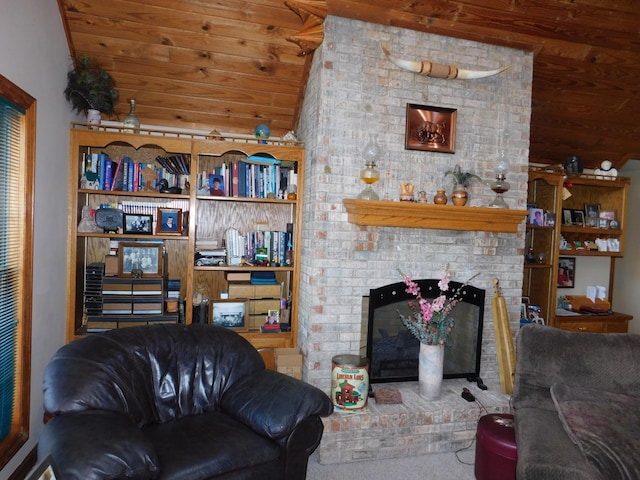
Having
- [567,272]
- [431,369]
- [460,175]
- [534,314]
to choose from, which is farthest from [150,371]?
[567,272]

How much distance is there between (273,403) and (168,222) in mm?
1837

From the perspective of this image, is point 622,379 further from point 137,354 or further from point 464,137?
point 137,354

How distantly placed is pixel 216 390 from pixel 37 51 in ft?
7.19

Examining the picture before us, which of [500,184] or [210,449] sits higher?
[500,184]

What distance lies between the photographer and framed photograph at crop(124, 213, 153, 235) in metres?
3.24

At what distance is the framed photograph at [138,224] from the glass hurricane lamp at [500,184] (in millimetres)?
2635

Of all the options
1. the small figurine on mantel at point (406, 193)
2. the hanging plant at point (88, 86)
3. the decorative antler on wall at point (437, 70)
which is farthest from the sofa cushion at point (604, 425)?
the hanging plant at point (88, 86)

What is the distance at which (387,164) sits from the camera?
309cm

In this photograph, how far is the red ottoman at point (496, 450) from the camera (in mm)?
2189

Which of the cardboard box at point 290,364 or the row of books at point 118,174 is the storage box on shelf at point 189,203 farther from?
the cardboard box at point 290,364

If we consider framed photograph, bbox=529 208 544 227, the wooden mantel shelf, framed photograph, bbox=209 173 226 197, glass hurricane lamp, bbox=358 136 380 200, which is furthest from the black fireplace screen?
framed photograph, bbox=209 173 226 197

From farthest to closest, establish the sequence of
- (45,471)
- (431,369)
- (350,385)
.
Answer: (431,369) < (350,385) < (45,471)

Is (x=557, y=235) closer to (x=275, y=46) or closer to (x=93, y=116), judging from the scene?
(x=275, y=46)

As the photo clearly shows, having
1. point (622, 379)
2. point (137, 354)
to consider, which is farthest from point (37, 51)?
point (622, 379)
